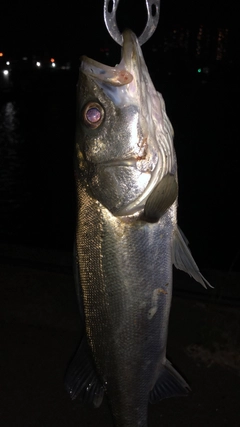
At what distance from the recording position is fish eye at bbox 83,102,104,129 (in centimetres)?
179

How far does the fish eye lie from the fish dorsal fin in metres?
0.38

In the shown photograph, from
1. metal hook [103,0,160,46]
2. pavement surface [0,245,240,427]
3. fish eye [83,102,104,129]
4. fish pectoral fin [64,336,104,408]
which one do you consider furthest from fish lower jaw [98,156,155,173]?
pavement surface [0,245,240,427]

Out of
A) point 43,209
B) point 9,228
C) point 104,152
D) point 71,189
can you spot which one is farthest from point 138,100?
point 71,189

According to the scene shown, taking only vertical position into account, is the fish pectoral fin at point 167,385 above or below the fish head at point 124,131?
below

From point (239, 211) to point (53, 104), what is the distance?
38.1 metres

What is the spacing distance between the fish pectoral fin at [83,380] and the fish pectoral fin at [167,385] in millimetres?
270

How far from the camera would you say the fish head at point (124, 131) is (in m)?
A: 1.72

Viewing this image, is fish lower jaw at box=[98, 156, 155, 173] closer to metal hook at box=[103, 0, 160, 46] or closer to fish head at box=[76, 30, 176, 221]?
fish head at box=[76, 30, 176, 221]

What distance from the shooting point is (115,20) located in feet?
5.82

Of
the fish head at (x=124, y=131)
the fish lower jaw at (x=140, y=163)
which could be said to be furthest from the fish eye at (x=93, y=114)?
the fish lower jaw at (x=140, y=163)

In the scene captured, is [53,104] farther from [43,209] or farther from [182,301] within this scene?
[182,301]

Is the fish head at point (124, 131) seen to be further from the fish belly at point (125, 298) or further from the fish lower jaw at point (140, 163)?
the fish belly at point (125, 298)

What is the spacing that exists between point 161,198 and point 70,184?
13631 millimetres

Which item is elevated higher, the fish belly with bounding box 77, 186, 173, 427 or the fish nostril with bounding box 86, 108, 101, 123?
the fish nostril with bounding box 86, 108, 101, 123
